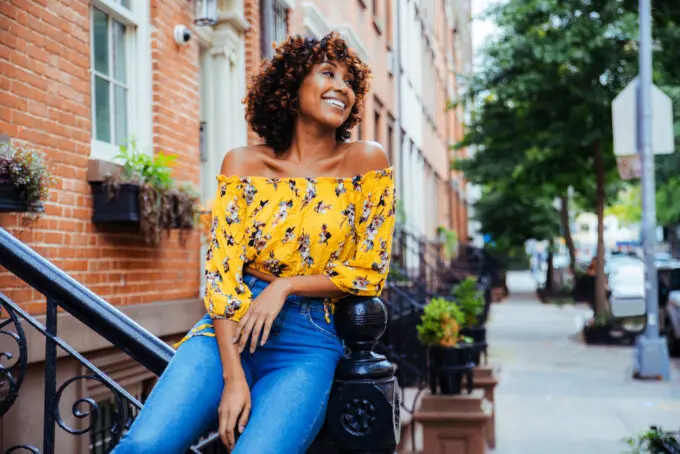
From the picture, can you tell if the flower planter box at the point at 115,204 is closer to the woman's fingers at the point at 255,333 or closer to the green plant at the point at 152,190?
the green plant at the point at 152,190

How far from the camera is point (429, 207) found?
24.0 meters

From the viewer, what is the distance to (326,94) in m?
2.58

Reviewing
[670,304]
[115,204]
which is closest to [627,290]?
[670,304]

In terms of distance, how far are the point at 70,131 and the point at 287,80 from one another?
9.17 ft

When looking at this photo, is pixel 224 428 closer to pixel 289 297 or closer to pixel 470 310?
pixel 289 297

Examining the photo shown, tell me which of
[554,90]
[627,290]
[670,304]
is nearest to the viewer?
[670,304]

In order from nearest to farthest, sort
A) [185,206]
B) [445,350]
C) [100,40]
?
[100,40]
[185,206]
[445,350]

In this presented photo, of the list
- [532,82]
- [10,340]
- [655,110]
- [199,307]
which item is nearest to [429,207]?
[532,82]

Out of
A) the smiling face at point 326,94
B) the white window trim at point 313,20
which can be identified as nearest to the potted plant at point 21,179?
the smiling face at point 326,94

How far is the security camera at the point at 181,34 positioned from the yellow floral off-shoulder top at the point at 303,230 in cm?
Result: 435

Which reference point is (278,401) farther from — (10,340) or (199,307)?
(199,307)

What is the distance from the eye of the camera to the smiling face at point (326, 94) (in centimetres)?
257

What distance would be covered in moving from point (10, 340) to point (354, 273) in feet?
8.45

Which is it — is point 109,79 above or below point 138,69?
below
